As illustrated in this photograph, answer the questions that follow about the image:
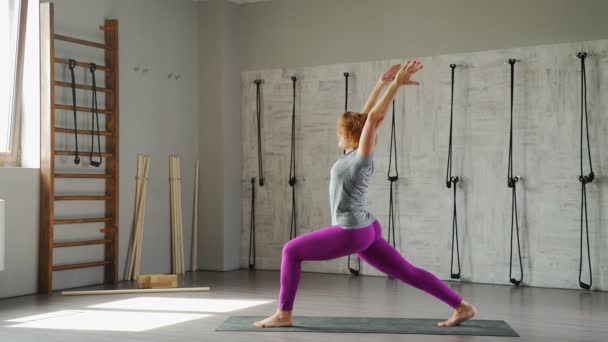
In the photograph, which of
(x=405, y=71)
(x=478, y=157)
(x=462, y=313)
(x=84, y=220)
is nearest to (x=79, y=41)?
(x=84, y=220)

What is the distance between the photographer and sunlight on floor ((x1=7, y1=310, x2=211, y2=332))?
4637 millimetres

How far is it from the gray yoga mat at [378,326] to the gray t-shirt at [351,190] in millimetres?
644

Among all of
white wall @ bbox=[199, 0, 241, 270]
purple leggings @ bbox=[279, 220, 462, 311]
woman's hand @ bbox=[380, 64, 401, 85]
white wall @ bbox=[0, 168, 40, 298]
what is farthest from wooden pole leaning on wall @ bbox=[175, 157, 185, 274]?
woman's hand @ bbox=[380, 64, 401, 85]

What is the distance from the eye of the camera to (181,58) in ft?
25.1

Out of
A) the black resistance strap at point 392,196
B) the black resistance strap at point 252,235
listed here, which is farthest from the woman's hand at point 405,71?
the black resistance strap at point 252,235

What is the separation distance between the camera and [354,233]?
4305 mm

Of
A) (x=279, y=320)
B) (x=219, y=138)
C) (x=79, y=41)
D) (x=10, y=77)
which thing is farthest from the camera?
(x=219, y=138)

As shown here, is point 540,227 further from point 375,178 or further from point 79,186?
point 79,186

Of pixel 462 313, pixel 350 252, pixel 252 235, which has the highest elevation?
pixel 350 252

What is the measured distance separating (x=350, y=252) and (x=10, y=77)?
3.31 meters

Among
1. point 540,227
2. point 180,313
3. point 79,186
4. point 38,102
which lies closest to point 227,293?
point 180,313

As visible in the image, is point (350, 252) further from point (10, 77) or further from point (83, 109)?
point (10, 77)

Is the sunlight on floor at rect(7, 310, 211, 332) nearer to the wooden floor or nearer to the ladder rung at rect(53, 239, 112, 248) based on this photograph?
the wooden floor

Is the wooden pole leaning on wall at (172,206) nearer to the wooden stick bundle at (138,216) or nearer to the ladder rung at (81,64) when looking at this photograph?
the wooden stick bundle at (138,216)
